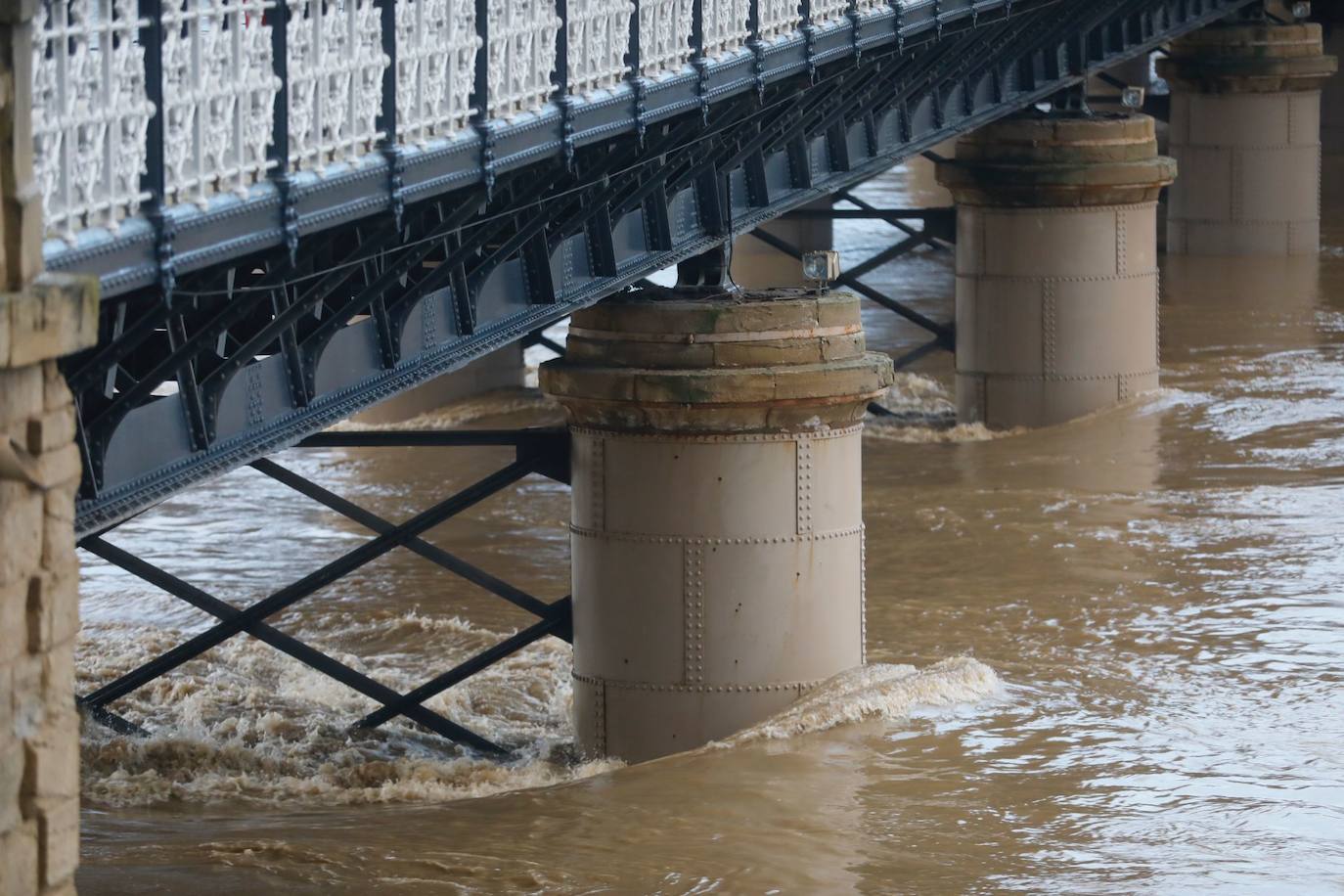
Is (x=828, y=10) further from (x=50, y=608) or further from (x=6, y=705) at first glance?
(x=6, y=705)

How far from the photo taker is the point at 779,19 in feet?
53.1

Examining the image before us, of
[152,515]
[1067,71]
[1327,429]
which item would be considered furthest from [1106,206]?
[152,515]

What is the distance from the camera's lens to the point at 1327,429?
82.7ft

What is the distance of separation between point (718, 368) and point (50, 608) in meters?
7.19

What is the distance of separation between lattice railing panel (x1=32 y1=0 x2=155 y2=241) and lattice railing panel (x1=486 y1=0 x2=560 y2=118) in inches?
118

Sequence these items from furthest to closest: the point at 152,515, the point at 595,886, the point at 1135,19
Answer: the point at 1135,19, the point at 152,515, the point at 595,886

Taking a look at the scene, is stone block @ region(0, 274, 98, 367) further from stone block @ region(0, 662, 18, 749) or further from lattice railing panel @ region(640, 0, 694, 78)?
lattice railing panel @ region(640, 0, 694, 78)

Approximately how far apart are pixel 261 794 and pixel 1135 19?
55.5 feet

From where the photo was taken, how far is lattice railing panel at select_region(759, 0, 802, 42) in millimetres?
15984

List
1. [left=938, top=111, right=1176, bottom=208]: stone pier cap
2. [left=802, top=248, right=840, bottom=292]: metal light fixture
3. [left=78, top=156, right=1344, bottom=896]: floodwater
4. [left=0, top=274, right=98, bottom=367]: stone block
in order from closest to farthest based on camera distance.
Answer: [left=0, top=274, right=98, bottom=367]: stone block
[left=78, top=156, right=1344, bottom=896]: floodwater
[left=802, top=248, right=840, bottom=292]: metal light fixture
[left=938, top=111, right=1176, bottom=208]: stone pier cap

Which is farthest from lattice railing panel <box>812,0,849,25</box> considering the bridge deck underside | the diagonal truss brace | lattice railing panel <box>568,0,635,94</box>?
the diagonal truss brace

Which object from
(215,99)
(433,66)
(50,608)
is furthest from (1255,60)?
(50,608)

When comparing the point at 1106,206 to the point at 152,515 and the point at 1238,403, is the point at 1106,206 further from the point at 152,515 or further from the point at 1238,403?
the point at 152,515

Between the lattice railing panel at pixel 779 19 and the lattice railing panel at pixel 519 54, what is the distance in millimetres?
3023
